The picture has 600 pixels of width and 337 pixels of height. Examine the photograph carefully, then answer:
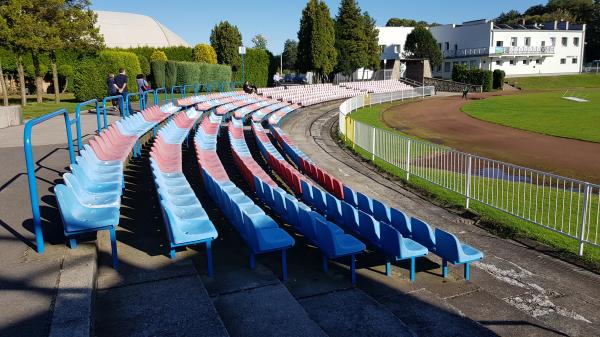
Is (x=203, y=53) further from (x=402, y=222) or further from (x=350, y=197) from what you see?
(x=402, y=222)

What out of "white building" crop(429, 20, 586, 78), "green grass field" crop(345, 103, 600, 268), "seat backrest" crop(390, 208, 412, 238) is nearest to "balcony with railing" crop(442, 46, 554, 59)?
"white building" crop(429, 20, 586, 78)

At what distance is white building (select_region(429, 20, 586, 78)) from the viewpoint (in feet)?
226

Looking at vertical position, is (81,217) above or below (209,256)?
above

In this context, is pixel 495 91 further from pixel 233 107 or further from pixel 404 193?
pixel 404 193

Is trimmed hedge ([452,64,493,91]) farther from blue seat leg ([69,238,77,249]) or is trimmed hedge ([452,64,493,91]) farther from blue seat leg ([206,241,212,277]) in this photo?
blue seat leg ([69,238,77,249])

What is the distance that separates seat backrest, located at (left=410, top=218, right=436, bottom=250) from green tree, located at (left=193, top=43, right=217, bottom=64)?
37.0m

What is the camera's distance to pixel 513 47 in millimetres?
68875

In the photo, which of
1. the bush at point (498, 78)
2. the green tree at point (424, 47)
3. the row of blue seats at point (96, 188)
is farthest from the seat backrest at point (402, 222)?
the green tree at point (424, 47)

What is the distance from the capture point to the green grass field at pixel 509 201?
833 centimetres

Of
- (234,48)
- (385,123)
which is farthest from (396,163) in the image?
(234,48)

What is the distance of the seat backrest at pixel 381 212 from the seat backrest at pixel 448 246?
119 cm

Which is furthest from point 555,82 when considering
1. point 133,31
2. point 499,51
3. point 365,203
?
point 365,203

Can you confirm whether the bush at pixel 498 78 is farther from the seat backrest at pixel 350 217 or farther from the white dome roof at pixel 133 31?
the seat backrest at pixel 350 217

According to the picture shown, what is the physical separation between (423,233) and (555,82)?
225 ft
